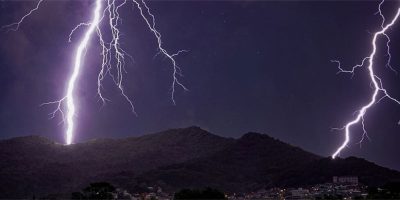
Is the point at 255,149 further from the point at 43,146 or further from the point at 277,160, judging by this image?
the point at 43,146

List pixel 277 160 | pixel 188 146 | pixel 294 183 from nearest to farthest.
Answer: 1. pixel 294 183
2. pixel 277 160
3. pixel 188 146

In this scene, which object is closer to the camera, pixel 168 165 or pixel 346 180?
pixel 346 180

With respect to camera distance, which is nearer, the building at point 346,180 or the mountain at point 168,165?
the building at point 346,180

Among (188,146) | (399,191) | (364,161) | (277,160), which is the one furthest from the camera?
(188,146)

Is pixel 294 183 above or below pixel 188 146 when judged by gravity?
below

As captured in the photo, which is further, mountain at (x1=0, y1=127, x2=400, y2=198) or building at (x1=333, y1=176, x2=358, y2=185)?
mountain at (x1=0, y1=127, x2=400, y2=198)

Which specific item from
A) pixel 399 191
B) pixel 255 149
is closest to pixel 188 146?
pixel 255 149

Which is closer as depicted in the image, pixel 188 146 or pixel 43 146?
pixel 43 146

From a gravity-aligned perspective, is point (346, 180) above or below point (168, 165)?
below
